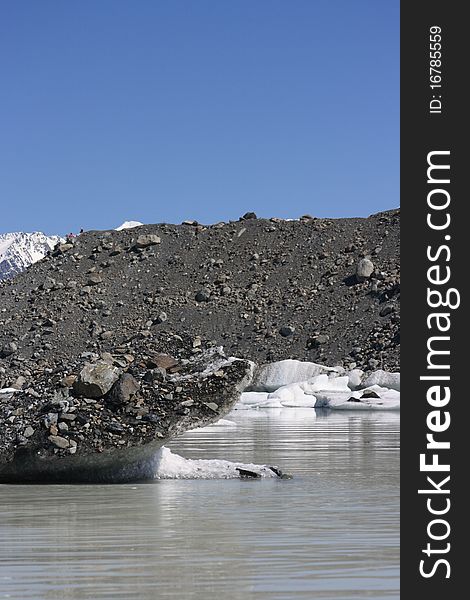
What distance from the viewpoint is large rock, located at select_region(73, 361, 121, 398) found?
1211cm

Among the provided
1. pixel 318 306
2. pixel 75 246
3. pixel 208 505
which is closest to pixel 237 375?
pixel 208 505

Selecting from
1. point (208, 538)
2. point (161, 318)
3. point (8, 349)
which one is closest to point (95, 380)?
point (208, 538)

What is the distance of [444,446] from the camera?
266 inches

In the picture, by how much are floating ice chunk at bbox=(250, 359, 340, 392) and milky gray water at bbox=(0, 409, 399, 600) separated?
47.9 metres

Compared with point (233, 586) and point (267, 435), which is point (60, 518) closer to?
point (233, 586)

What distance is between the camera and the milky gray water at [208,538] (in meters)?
5.55

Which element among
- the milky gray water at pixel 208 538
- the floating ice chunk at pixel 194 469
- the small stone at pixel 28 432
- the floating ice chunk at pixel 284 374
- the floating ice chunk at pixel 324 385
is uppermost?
the floating ice chunk at pixel 284 374

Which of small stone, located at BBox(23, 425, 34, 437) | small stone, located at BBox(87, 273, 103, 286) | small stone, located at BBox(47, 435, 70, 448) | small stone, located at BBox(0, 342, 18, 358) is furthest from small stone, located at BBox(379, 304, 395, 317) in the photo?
small stone, located at BBox(47, 435, 70, 448)

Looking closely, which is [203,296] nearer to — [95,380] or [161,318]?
[161,318]

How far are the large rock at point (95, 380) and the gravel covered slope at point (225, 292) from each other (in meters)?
56.1

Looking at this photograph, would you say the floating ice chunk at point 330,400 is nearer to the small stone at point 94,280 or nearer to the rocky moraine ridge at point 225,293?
the rocky moraine ridge at point 225,293

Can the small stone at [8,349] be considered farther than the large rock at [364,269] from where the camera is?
No

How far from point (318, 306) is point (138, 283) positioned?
594 inches

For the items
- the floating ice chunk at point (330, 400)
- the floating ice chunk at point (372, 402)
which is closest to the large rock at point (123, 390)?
the floating ice chunk at point (372, 402)
